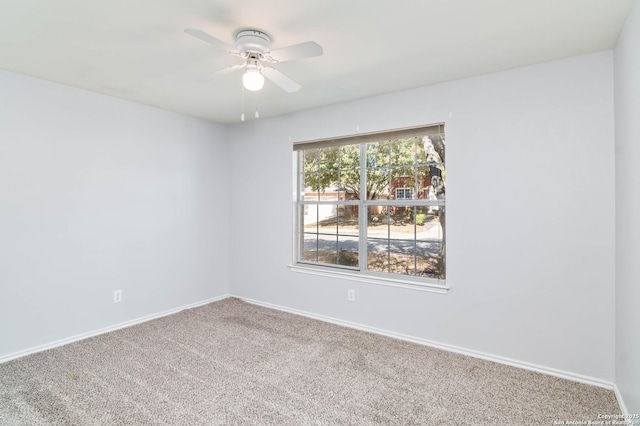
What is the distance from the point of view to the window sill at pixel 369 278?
10.2ft

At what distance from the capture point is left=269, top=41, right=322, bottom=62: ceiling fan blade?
184cm

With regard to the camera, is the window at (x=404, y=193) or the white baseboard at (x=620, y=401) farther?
the window at (x=404, y=193)

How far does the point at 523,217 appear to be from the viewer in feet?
8.86

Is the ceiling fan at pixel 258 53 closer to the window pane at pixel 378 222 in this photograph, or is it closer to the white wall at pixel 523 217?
the white wall at pixel 523 217

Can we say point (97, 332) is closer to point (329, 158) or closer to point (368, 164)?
point (329, 158)

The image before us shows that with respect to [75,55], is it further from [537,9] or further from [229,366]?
[537,9]

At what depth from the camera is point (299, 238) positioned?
13.6 feet

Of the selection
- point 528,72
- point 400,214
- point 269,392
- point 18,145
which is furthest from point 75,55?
point 528,72

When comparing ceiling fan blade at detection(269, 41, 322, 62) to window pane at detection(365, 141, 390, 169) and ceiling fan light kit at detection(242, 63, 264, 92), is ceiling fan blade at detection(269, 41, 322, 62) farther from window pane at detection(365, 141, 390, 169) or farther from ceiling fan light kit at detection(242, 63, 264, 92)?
window pane at detection(365, 141, 390, 169)

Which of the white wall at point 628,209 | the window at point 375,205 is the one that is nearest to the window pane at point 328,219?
the window at point 375,205

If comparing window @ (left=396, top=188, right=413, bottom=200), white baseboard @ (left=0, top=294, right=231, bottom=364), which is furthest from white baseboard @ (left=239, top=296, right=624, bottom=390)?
window @ (left=396, top=188, right=413, bottom=200)

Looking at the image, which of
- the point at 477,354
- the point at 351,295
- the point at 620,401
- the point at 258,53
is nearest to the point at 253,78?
the point at 258,53

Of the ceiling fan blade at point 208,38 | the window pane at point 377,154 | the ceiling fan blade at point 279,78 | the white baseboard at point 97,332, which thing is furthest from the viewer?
the window pane at point 377,154

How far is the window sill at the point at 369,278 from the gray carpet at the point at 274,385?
527 millimetres
